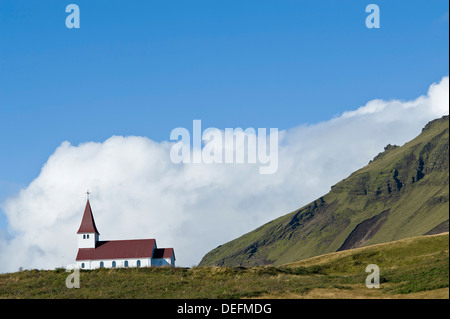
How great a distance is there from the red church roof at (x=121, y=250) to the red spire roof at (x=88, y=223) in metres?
3.65

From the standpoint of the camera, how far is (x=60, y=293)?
6662cm

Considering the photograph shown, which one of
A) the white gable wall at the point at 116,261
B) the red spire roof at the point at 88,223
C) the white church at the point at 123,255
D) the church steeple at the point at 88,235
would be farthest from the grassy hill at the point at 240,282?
the red spire roof at the point at 88,223

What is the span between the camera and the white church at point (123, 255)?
10775cm

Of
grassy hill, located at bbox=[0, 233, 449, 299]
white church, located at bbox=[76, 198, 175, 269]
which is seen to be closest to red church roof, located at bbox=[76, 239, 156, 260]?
white church, located at bbox=[76, 198, 175, 269]

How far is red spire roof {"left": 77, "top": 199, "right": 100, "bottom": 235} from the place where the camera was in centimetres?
11412

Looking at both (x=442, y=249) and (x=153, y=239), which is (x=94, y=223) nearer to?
(x=153, y=239)

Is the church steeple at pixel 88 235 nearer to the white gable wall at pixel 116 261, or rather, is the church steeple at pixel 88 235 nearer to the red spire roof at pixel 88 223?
the red spire roof at pixel 88 223

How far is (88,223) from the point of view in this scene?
115688 mm

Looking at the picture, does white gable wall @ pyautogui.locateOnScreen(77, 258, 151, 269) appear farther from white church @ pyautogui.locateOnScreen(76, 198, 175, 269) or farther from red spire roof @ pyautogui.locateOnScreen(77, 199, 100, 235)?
red spire roof @ pyautogui.locateOnScreen(77, 199, 100, 235)

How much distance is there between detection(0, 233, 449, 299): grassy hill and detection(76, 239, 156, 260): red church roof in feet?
83.1

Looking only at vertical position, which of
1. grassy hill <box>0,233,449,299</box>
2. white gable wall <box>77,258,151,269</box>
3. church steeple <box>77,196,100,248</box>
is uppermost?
church steeple <box>77,196,100,248</box>

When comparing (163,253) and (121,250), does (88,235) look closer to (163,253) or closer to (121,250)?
(121,250)
